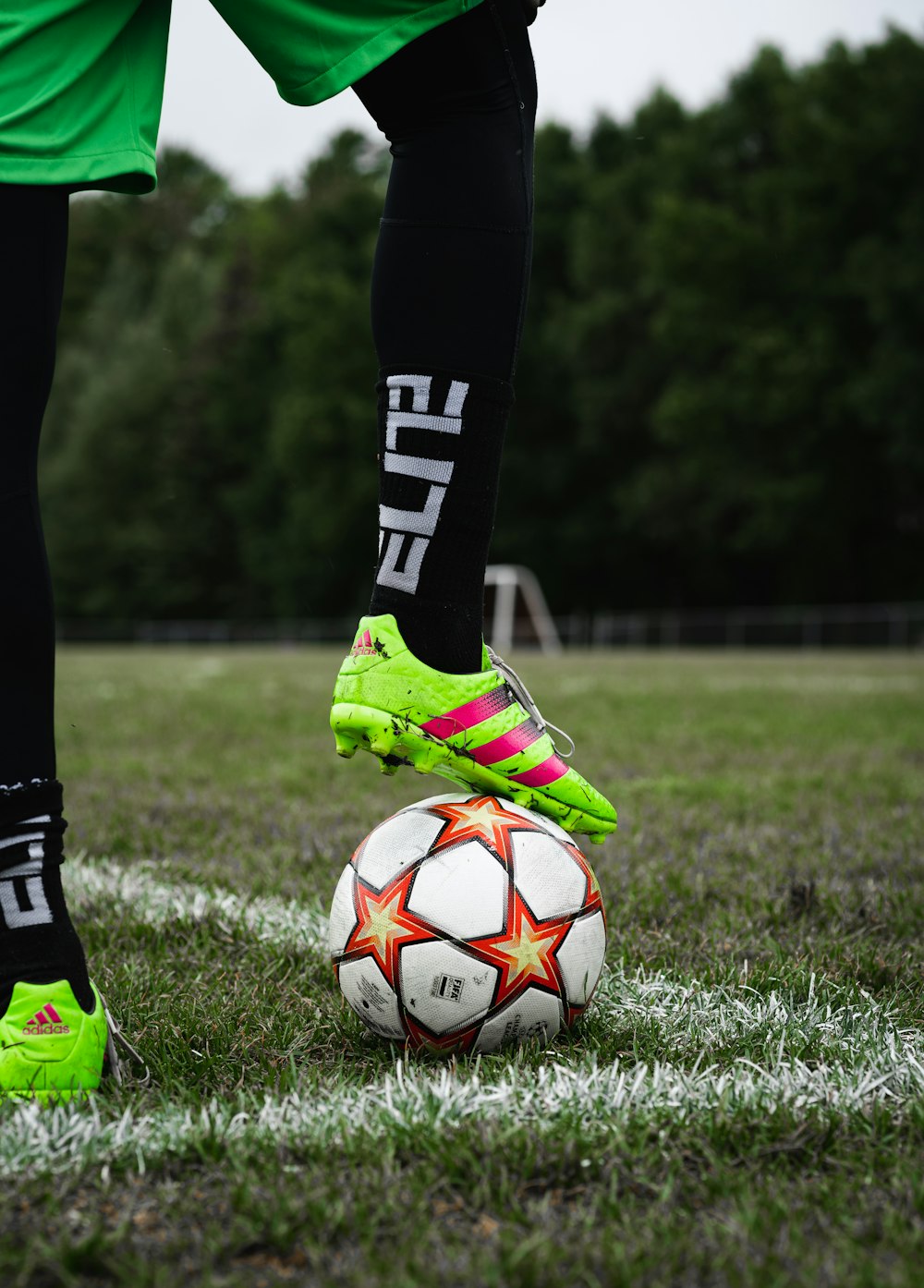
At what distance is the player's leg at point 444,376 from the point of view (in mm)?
1899

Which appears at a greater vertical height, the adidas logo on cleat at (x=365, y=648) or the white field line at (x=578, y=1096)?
the adidas logo on cleat at (x=365, y=648)

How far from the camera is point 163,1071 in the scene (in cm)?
177

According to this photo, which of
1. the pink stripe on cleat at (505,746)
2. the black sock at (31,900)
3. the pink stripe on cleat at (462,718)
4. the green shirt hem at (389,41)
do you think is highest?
the green shirt hem at (389,41)

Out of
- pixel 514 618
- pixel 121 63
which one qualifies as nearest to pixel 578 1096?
pixel 121 63

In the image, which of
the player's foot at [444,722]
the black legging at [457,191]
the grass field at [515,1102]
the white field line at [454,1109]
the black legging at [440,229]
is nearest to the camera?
the grass field at [515,1102]

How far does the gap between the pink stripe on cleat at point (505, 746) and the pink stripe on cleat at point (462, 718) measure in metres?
0.04

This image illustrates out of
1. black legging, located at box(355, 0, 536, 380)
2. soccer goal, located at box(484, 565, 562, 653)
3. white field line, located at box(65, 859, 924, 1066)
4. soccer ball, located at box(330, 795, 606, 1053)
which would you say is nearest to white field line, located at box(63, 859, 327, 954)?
white field line, located at box(65, 859, 924, 1066)

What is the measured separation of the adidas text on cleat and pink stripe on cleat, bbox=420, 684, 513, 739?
682 mm

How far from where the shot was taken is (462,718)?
6.73ft

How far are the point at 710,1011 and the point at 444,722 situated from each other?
0.65 meters

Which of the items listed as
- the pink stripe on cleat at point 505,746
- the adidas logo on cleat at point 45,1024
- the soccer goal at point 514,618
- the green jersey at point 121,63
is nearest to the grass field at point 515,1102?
the adidas logo on cleat at point 45,1024

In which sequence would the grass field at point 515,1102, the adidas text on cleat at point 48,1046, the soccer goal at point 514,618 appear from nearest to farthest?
1. the grass field at point 515,1102
2. the adidas text on cleat at point 48,1046
3. the soccer goal at point 514,618

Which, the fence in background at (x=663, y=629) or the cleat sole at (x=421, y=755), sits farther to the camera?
the fence in background at (x=663, y=629)

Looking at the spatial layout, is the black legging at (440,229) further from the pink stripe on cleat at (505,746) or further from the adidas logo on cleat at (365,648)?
the pink stripe on cleat at (505,746)
